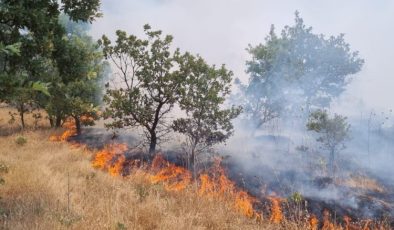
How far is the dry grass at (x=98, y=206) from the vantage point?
6975mm

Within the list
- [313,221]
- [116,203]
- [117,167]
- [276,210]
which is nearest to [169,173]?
[117,167]

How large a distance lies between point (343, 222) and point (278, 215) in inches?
134

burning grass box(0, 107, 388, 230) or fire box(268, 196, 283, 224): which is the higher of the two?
burning grass box(0, 107, 388, 230)

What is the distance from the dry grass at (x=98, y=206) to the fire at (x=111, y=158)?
2.41 meters

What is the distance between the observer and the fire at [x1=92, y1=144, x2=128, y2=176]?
51.5ft

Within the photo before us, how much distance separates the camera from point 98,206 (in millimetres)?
8156

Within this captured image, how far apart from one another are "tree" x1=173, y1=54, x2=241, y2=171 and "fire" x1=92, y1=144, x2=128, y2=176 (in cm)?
314

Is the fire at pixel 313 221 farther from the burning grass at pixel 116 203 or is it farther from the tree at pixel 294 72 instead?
the tree at pixel 294 72

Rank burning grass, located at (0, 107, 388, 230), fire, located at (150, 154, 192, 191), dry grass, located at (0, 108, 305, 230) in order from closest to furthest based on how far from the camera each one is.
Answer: dry grass, located at (0, 108, 305, 230) → burning grass, located at (0, 107, 388, 230) → fire, located at (150, 154, 192, 191)

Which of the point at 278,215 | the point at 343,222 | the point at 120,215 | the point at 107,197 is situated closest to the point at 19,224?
the point at 120,215

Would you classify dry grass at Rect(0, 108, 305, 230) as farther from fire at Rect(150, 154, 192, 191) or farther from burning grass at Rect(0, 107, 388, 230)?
fire at Rect(150, 154, 192, 191)

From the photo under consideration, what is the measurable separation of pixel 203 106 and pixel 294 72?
14953 mm

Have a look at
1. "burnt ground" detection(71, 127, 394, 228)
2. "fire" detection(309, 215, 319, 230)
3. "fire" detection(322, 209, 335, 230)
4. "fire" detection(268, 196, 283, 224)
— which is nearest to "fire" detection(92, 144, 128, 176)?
"burnt ground" detection(71, 127, 394, 228)

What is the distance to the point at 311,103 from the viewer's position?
33688mm
